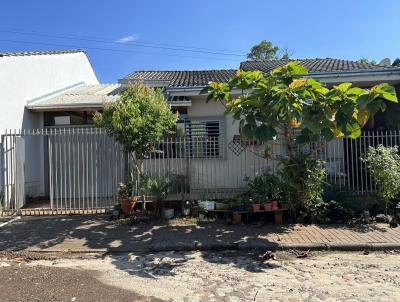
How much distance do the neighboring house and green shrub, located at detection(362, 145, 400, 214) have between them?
373 inches

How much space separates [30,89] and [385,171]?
410 inches

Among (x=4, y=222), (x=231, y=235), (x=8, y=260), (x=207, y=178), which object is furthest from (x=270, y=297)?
(x=4, y=222)

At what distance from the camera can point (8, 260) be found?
708cm

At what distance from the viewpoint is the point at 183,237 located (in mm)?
8180

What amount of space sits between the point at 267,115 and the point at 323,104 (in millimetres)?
1063

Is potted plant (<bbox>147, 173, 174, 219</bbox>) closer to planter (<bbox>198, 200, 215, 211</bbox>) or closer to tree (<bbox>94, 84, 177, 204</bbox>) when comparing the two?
tree (<bbox>94, 84, 177, 204</bbox>)

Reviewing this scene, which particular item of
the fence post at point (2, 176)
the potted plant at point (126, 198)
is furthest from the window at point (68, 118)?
the potted plant at point (126, 198)

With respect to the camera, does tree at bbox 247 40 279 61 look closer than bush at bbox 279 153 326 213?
No

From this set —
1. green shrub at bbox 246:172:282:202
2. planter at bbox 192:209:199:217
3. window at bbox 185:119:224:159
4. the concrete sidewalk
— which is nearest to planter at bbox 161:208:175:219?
planter at bbox 192:209:199:217

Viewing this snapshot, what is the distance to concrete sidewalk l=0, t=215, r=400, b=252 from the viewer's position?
7496 millimetres

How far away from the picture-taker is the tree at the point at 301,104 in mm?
7375

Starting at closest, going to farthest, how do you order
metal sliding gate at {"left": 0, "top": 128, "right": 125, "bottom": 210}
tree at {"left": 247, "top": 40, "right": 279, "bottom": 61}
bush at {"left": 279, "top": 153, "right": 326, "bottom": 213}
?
bush at {"left": 279, "top": 153, "right": 326, "bottom": 213}, metal sliding gate at {"left": 0, "top": 128, "right": 125, "bottom": 210}, tree at {"left": 247, "top": 40, "right": 279, "bottom": 61}

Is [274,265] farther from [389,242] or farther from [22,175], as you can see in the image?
[22,175]

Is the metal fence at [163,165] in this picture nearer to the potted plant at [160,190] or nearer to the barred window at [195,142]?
the barred window at [195,142]
